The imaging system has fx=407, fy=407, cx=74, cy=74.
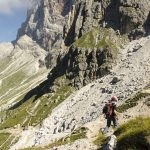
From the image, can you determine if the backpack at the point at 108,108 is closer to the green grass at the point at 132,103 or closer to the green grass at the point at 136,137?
the green grass at the point at 136,137

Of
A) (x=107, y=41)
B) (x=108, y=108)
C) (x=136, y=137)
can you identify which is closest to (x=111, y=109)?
(x=108, y=108)

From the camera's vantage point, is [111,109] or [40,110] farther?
[40,110]

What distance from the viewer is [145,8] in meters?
190

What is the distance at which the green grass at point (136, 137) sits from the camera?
840 inches

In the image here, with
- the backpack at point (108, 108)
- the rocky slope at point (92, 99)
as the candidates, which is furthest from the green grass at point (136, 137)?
the rocky slope at point (92, 99)

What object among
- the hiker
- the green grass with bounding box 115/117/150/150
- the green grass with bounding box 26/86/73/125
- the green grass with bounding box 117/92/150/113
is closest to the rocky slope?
the green grass with bounding box 26/86/73/125

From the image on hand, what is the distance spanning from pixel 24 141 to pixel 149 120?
121189mm

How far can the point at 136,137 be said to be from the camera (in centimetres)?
2169

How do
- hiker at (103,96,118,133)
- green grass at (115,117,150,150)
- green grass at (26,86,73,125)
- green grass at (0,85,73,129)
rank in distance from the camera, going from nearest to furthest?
green grass at (115,117,150,150)
hiker at (103,96,118,133)
green grass at (26,86,73,125)
green grass at (0,85,73,129)

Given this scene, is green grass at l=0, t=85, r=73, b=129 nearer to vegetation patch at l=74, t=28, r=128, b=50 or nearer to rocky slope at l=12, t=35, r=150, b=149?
rocky slope at l=12, t=35, r=150, b=149

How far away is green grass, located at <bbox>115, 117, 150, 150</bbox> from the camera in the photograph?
21344 mm

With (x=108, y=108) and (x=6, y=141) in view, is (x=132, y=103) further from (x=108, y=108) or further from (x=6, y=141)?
(x=6, y=141)

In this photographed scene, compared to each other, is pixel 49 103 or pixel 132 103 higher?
pixel 49 103

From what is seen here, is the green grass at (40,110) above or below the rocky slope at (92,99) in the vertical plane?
above
